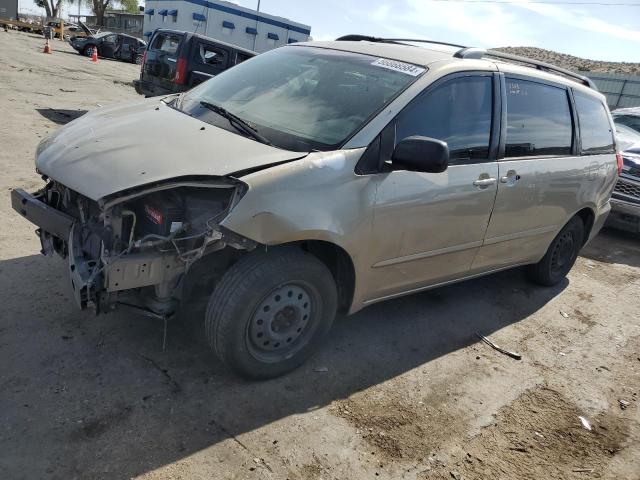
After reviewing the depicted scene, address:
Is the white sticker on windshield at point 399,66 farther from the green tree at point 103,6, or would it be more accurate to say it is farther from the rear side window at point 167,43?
the green tree at point 103,6

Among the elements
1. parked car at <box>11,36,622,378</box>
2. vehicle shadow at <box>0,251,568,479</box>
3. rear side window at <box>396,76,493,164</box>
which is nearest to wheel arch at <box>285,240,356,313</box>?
parked car at <box>11,36,622,378</box>

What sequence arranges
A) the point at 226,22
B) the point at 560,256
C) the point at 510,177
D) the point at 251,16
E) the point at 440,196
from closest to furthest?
the point at 440,196, the point at 510,177, the point at 560,256, the point at 226,22, the point at 251,16

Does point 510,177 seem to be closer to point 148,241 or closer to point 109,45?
point 148,241

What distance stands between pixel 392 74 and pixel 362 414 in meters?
2.08

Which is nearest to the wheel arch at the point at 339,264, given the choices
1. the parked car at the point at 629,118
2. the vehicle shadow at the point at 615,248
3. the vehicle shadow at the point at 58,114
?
the vehicle shadow at the point at 615,248

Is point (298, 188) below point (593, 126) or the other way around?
below

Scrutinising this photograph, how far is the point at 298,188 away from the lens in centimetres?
279

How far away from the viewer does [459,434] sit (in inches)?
118

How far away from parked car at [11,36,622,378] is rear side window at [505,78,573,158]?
2cm

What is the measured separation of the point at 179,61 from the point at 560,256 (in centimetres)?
771

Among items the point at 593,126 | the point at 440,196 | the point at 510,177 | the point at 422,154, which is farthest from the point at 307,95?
the point at 593,126

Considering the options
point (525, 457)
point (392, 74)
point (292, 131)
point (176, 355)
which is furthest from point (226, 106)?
point (525, 457)

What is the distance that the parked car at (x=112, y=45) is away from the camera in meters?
27.5

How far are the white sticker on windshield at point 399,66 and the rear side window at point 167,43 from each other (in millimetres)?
7711
